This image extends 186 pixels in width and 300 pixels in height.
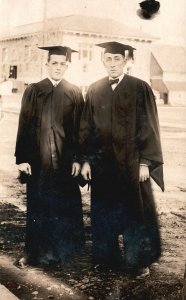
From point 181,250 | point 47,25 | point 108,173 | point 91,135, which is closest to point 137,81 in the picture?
point 91,135

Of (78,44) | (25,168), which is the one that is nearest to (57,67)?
(78,44)

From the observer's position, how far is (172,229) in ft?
10.5

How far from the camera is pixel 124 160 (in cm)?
306

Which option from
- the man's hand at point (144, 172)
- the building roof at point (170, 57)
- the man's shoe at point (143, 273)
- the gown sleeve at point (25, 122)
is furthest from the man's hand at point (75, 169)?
the building roof at point (170, 57)

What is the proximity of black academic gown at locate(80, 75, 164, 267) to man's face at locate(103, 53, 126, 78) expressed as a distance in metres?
0.07

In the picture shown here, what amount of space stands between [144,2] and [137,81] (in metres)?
0.61

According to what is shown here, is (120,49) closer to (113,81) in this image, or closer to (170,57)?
(113,81)

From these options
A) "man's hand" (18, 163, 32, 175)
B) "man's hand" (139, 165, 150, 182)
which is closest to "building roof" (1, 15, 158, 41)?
"man's hand" (139, 165, 150, 182)

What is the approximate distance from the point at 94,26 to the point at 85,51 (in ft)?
0.70

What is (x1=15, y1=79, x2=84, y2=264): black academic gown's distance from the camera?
321 centimetres

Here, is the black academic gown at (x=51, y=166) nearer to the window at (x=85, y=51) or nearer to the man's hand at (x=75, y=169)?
the man's hand at (x=75, y=169)

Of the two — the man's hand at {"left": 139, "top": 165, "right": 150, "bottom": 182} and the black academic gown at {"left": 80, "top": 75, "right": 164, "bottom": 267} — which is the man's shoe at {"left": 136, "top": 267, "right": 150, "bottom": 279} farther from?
the man's hand at {"left": 139, "top": 165, "right": 150, "bottom": 182}

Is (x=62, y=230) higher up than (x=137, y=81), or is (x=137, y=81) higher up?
(x=137, y=81)

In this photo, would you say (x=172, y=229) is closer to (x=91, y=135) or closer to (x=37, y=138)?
(x=91, y=135)
